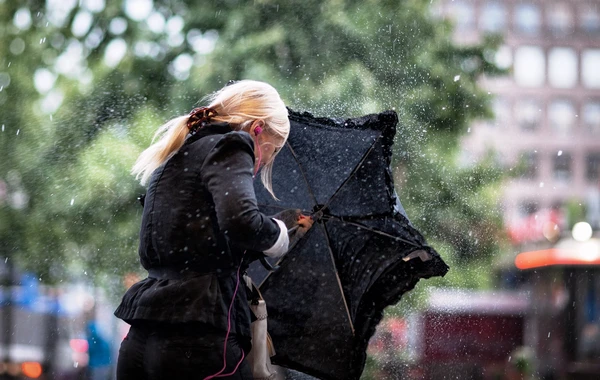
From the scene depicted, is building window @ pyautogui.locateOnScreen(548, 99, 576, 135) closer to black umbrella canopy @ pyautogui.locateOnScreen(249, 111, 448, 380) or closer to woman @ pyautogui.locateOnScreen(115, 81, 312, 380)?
black umbrella canopy @ pyautogui.locateOnScreen(249, 111, 448, 380)

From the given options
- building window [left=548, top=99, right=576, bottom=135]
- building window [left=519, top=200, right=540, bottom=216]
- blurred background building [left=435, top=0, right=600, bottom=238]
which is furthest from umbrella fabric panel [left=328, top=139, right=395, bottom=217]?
building window [left=548, top=99, right=576, bottom=135]

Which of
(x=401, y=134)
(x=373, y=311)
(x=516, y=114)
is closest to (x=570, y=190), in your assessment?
(x=516, y=114)

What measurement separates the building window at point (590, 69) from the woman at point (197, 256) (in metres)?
67.6

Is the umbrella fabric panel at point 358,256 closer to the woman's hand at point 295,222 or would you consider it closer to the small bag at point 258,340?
the woman's hand at point 295,222

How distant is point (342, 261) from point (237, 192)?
3.35 feet

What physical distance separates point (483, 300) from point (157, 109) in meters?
9.16

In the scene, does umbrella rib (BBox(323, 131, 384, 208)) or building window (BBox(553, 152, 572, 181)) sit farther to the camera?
building window (BBox(553, 152, 572, 181))

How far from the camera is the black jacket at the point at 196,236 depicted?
2.21 meters

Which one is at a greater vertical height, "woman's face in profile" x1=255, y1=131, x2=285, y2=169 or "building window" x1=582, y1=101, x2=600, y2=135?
"woman's face in profile" x1=255, y1=131, x2=285, y2=169

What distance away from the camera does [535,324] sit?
13773 mm

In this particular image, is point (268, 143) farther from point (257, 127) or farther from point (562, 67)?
point (562, 67)

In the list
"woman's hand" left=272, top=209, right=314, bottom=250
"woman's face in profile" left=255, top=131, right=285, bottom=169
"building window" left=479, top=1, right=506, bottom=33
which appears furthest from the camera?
"building window" left=479, top=1, right=506, bottom=33

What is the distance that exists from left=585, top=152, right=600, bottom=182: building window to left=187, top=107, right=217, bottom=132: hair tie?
210ft

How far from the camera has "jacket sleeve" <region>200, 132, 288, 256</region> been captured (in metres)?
2.14
